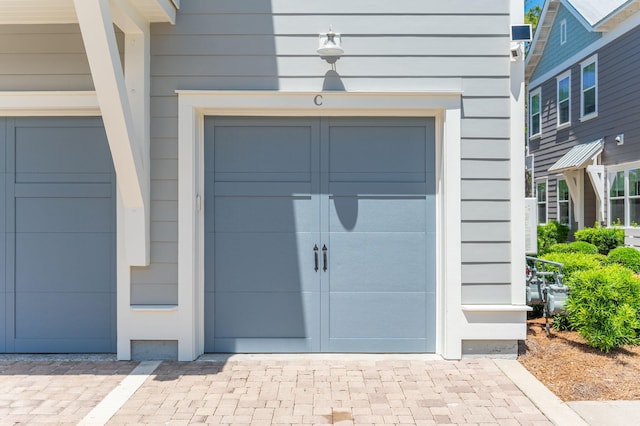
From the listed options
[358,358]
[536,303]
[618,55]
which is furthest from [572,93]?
[358,358]

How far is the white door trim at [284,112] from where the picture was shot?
14.0ft

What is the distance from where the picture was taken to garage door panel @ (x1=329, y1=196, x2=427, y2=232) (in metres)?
4.46

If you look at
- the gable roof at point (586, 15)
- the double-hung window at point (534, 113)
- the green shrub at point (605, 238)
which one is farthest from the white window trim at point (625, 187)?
the double-hung window at point (534, 113)

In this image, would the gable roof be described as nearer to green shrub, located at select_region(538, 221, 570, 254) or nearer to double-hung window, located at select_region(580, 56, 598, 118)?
double-hung window, located at select_region(580, 56, 598, 118)

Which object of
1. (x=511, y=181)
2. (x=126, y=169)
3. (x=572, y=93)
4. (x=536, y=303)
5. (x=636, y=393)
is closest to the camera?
(x=636, y=393)

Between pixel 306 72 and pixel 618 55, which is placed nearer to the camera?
pixel 306 72

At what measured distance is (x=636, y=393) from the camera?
139 inches

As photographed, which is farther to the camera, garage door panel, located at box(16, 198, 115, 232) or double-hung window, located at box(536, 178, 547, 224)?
double-hung window, located at box(536, 178, 547, 224)

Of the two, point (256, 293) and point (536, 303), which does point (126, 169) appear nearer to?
point (256, 293)

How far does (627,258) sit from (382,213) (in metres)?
6.20

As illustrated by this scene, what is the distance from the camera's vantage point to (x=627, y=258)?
8.34 metres

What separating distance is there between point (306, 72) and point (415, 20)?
43.2 inches

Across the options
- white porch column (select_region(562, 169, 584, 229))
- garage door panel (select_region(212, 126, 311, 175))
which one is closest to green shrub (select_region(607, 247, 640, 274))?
white porch column (select_region(562, 169, 584, 229))

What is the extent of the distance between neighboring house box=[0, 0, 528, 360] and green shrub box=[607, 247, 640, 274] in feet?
17.4
